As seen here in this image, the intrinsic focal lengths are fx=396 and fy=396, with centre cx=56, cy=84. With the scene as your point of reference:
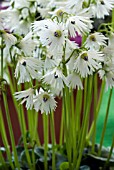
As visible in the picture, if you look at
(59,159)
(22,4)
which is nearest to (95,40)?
(22,4)

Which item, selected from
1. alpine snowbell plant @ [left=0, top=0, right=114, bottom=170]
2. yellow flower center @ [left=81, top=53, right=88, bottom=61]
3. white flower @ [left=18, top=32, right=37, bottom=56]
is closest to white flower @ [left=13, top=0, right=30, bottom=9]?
alpine snowbell plant @ [left=0, top=0, right=114, bottom=170]

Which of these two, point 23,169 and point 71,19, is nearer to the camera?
point 71,19

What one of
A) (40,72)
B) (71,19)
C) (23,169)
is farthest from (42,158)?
(71,19)

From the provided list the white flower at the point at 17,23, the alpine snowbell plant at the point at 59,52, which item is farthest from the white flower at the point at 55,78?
the white flower at the point at 17,23

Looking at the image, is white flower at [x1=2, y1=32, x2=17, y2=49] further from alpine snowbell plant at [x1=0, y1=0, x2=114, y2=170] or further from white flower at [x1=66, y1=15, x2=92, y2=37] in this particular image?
white flower at [x1=66, y1=15, x2=92, y2=37]

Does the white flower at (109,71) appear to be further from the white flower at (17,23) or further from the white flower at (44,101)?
the white flower at (17,23)

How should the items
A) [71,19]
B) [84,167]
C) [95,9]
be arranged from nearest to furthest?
1. [71,19]
2. [95,9]
3. [84,167]

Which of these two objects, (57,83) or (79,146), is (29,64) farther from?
(79,146)
